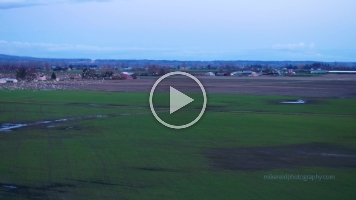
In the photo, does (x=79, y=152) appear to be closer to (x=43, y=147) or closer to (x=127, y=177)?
(x=43, y=147)

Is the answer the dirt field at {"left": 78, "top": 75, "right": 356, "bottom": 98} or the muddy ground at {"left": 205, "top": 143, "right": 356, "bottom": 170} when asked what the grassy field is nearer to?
the muddy ground at {"left": 205, "top": 143, "right": 356, "bottom": 170}

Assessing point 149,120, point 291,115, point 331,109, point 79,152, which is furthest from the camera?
point 331,109

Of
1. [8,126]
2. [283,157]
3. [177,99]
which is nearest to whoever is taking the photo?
[283,157]

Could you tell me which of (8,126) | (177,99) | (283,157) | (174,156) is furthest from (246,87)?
(174,156)

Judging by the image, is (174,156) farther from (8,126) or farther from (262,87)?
(262,87)

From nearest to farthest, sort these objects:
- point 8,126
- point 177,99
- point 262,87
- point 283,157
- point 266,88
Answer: point 283,157 < point 177,99 < point 8,126 < point 266,88 < point 262,87

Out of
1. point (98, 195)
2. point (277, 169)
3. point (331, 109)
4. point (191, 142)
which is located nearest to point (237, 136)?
point (191, 142)

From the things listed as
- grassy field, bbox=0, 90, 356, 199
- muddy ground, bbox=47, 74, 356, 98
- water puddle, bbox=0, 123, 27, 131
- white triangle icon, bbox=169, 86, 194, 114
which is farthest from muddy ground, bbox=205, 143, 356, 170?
muddy ground, bbox=47, 74, 356, 98

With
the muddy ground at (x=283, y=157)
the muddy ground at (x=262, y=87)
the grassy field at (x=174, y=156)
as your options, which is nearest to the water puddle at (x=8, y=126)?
the grassy field at (x=174, y=156)
